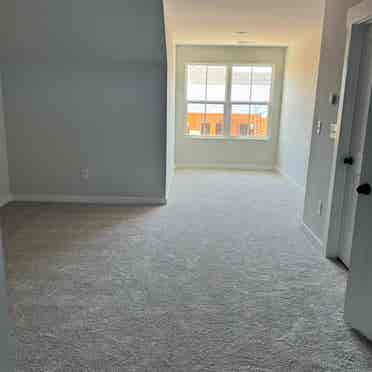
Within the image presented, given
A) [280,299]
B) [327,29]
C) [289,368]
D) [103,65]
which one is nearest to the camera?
[289,368]

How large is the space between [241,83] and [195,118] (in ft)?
3.79

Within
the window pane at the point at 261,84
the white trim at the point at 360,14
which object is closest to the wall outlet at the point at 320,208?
the white trim at the point at 360,14

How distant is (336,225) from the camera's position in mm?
3012

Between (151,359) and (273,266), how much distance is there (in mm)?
1450

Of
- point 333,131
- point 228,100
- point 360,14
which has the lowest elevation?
point 333,131

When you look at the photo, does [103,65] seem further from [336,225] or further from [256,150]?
[256,150]

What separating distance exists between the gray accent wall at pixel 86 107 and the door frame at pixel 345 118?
1.98 metres

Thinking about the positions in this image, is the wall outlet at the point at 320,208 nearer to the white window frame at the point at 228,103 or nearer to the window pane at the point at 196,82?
the white window frame at the point at 228,103

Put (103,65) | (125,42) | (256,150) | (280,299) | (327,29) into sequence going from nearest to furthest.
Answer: (280,299), (327,29), (125,42), (103,65), (256,150)

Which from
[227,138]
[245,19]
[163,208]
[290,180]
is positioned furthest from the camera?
[227,138]

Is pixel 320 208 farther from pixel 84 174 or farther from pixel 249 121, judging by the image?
pixel 249 121

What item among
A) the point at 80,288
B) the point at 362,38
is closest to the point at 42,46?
the point at 80,288

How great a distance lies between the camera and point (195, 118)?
7215mm

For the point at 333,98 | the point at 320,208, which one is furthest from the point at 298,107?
the point at 320,208
